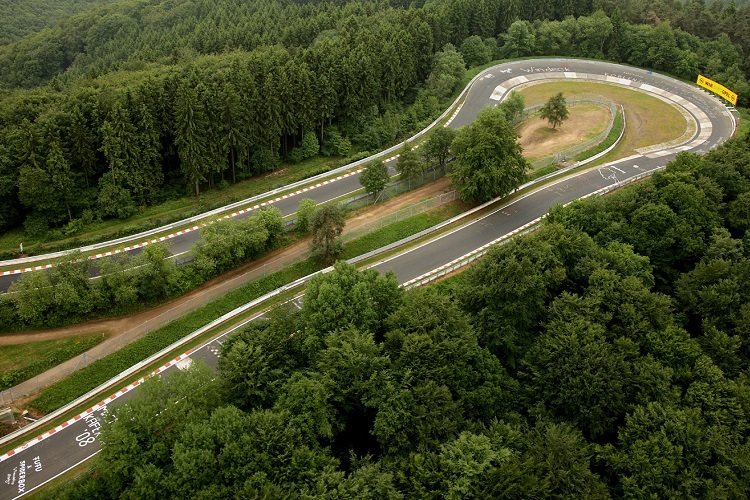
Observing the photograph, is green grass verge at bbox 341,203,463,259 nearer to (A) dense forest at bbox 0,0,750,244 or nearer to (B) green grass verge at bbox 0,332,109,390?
(A) dense forest at bbox 0,0,750,244

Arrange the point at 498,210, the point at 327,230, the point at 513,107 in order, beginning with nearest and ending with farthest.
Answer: the point at 327,230 < the point at 498,210 < the point at 513,107

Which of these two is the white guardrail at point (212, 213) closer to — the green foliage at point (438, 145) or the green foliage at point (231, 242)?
the green foliage at point (231, 242)

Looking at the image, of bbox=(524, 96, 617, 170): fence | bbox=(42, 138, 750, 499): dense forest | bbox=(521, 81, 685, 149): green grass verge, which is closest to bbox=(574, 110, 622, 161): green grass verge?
bbox=(524, 96, 617, 170): fence

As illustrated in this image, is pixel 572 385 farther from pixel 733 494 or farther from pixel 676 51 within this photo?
pixel 676 51

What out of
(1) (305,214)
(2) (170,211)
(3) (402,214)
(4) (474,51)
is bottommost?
(3) (402,214)

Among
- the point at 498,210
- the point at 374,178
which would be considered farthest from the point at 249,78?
the point at 498,210

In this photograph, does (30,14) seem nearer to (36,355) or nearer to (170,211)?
(170,211)

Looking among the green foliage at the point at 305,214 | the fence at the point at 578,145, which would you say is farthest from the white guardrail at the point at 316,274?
the green foliage at the point at 305,214
